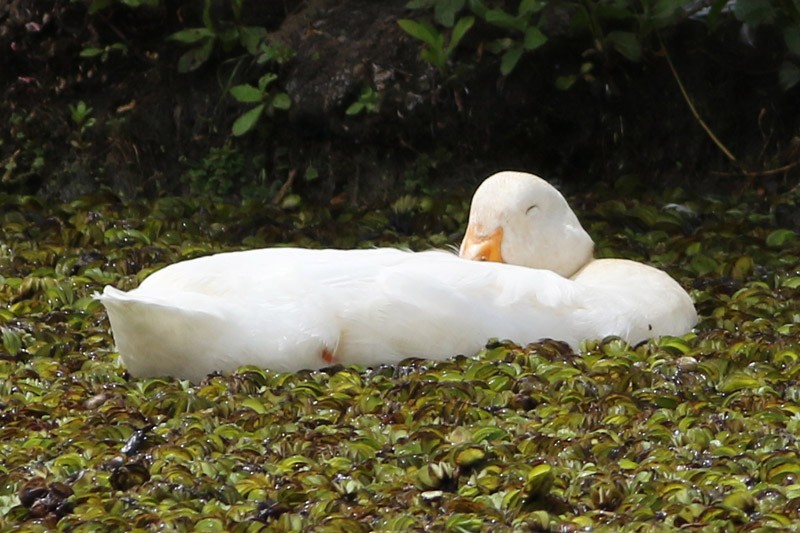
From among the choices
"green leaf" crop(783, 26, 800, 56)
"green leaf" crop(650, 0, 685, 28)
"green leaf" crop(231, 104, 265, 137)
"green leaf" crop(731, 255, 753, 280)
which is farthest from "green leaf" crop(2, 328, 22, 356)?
"green leaf" crop(783, 26, 800, 56)

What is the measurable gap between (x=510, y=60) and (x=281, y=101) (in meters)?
1.20

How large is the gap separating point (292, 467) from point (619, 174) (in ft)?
14.0

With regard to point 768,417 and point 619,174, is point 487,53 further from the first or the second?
point 768,417

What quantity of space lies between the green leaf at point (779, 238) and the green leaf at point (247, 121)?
8.21 ft

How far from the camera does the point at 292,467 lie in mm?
3867

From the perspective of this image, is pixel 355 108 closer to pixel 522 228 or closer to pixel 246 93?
pixel 246 93

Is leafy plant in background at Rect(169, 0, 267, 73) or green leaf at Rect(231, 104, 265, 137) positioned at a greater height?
leafy plant in background at Rect(169, 0, 267, 73)

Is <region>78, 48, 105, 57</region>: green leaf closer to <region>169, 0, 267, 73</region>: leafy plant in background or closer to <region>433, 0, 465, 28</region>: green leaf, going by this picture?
<region>169, 0, 267, 73</region>: leafy plant in background

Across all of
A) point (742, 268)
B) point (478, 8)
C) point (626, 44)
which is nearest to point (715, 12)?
point (626, 44)

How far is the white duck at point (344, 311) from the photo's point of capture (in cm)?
462

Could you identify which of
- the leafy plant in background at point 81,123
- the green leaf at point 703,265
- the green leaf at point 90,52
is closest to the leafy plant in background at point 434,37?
the green leaf at point 703,265

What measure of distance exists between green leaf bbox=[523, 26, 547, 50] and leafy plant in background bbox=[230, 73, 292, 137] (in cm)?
125

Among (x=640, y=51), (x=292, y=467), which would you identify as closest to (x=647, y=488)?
(x=292, y=467)

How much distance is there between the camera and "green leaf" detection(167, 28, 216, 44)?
7.91 metres
